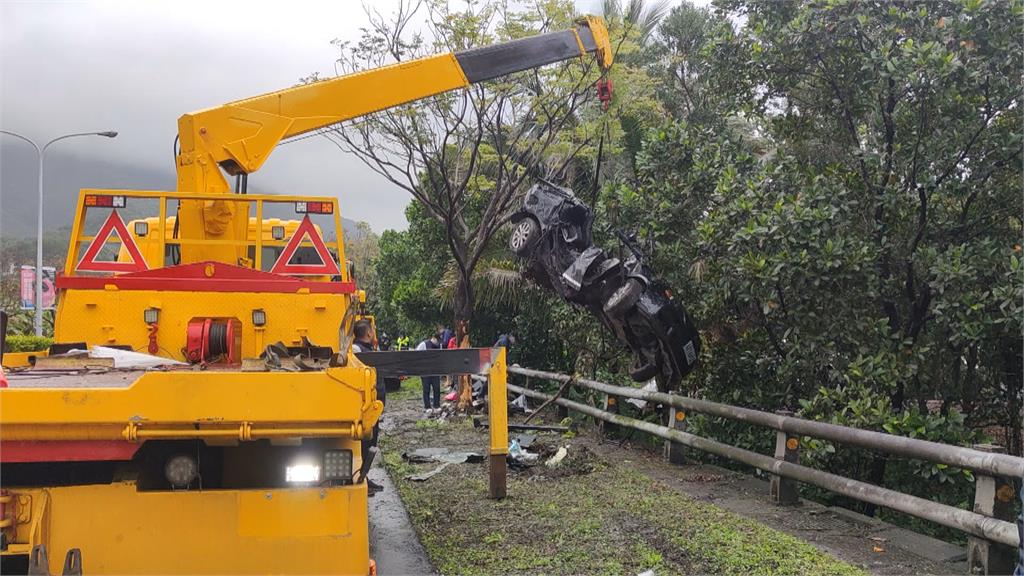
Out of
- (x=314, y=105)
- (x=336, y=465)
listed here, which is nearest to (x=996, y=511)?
(x=336, y=465)

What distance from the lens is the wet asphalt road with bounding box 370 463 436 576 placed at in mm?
5590

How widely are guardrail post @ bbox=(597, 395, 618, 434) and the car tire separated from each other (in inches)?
83.2

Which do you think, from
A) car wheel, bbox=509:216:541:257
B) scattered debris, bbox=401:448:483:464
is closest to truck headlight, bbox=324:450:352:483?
car wheel, bbox=509:216:541:257

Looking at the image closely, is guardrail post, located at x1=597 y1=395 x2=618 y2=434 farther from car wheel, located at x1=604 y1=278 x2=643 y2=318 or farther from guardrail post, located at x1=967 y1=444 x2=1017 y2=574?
guardrail post, located at x1=967 y1=444 x2=1017 y2=574

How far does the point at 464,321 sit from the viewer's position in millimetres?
15422

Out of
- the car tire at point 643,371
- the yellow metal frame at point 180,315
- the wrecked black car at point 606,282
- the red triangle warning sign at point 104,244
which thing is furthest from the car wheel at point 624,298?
the red triangle warning sign at point 104,244

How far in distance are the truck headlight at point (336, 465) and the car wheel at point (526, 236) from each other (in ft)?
17.3

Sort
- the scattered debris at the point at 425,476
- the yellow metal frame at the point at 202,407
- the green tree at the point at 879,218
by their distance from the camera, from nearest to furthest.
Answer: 1. the yellow metal frame at the point at 202,407
2. the green tree at the point at 879,218
3. the scattered debris at the point at 425,476

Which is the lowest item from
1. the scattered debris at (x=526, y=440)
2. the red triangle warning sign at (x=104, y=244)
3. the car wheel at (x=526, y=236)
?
the scattered debris at (x=526, y=440)

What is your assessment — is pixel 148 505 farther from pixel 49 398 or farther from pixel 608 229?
pixel 608 229

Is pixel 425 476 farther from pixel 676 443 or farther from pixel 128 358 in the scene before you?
pixel 128 358

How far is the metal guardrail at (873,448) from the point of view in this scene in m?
4.84

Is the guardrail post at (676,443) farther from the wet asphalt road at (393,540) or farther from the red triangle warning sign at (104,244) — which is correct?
the red triangle warning sign at (104,244)

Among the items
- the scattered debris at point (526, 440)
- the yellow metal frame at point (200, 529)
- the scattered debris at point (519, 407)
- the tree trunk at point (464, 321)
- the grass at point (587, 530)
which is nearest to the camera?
the yellow metal frame at point (200, 529)
